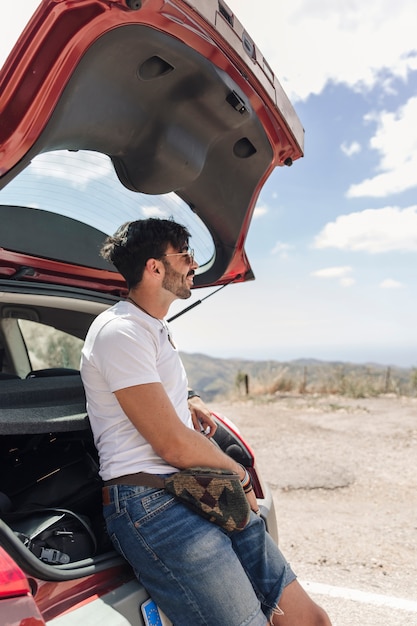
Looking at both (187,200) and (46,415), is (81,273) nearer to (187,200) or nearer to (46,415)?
(187,200)

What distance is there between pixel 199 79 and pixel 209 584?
5.41 feet

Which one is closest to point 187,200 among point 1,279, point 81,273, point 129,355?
point 81,273

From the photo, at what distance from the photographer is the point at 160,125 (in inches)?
83.0

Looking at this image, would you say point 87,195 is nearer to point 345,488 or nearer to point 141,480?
point 141,480

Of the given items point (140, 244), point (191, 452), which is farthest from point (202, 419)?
point (140, 244)

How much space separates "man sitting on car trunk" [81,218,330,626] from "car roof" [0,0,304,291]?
440mm

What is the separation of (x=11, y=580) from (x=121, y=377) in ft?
2.23

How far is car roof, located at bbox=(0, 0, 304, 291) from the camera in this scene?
1.59 meters

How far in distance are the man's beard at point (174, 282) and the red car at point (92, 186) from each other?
47 centimetres

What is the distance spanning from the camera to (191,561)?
1591mm

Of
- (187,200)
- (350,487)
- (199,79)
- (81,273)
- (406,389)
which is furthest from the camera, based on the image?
(406,389)

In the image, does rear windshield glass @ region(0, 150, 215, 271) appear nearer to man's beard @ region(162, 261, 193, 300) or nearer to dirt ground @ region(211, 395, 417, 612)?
man's beard @ region(162, 261, 193, 300)

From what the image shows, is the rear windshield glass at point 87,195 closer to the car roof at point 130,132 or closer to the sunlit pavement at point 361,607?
the car roof at point 130,132

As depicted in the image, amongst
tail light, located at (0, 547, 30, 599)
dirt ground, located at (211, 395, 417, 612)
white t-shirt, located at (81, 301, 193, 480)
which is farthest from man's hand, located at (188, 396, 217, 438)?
dirt ground, located at (211, 395, 417, 612)
